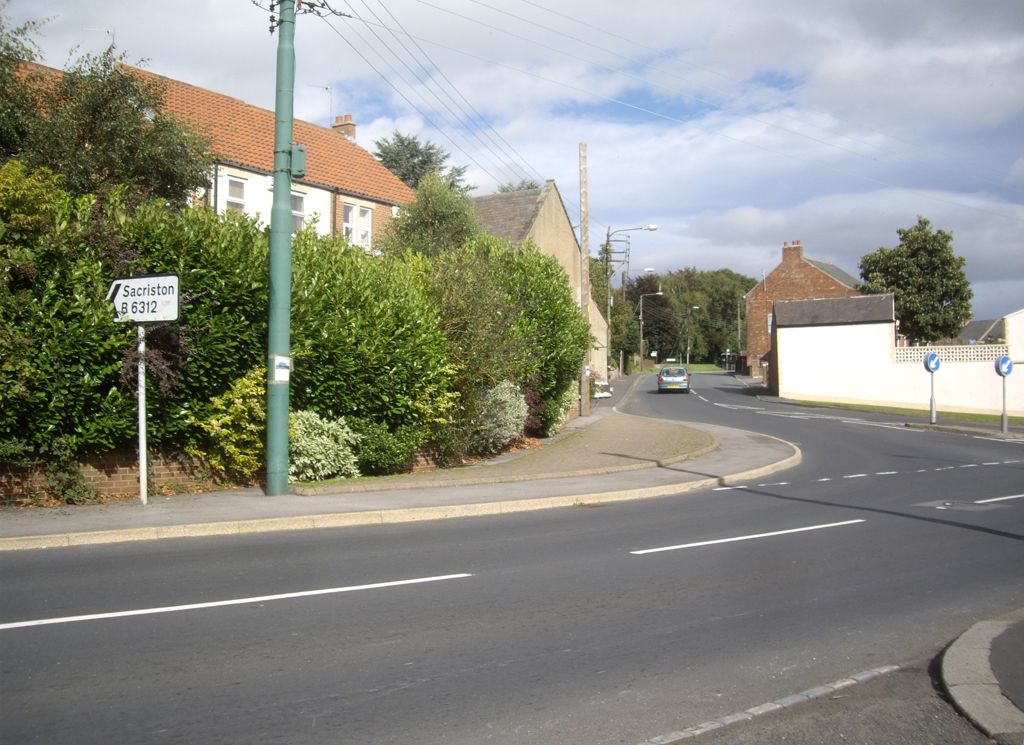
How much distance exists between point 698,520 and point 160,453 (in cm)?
790

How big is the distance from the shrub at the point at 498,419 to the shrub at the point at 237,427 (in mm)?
5636

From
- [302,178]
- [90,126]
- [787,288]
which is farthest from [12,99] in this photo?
[787,288]

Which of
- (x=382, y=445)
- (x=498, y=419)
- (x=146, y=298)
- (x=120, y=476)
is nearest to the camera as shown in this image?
(x=146, y=298)

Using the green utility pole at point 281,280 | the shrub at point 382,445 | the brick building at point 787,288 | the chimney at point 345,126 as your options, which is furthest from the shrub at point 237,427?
the brick building at point 787,288

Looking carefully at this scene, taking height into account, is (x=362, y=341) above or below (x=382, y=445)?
above

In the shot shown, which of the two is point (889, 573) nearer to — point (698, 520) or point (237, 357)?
point (698, 520)

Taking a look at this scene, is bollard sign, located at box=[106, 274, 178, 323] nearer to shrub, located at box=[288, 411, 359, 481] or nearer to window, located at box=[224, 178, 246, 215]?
shrub, located at box=[288, 411, 359, 481]

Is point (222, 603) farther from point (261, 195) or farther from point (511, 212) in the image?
point (511, 212)

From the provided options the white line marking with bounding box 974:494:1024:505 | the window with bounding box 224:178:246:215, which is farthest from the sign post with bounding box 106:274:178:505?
Result: the window with bounding box 224:178:246:215

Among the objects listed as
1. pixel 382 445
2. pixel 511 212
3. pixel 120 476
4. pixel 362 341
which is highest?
pixel 511 212

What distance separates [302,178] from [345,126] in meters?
14.2

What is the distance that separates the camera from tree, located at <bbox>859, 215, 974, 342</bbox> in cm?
5712

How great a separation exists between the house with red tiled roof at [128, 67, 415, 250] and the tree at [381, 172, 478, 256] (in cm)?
175

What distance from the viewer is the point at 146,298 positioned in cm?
1176
